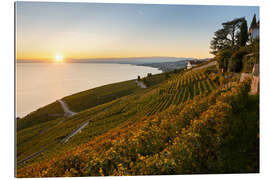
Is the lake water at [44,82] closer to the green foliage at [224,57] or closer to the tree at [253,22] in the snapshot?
the green foliage at [224,57]

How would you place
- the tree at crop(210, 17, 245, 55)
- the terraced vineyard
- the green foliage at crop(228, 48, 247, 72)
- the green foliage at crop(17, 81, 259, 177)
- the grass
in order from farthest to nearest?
1. the terraced vineyard
2. the green foliage at crop(228, 48, 247, 72)
3. the tree at crop(210, 17, 245, 55)
4. the grass
5. the green foliage at crop(17, 81, 259, 177)

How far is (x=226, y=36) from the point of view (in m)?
4.77

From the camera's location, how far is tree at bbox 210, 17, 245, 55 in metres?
4.12

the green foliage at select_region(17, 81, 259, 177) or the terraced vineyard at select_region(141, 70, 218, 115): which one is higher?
the terraced vineyard at select_region(141, 70, 218, 115)

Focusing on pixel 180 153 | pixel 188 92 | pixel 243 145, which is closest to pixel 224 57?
pixel 188 92

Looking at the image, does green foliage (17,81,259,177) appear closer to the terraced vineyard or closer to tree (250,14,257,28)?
tree (250,14,257,28)

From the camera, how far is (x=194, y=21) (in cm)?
413

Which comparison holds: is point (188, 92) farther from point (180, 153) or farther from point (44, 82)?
point (44, 82)

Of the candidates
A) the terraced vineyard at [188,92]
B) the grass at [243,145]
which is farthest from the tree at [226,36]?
the grass at [243,145]

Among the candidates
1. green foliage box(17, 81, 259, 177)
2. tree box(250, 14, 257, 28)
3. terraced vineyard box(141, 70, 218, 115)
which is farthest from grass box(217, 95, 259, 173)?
tree box(250, 14, 257, 28)

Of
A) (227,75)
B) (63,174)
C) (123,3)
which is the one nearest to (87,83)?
(123,3)

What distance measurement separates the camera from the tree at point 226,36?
4.12m
